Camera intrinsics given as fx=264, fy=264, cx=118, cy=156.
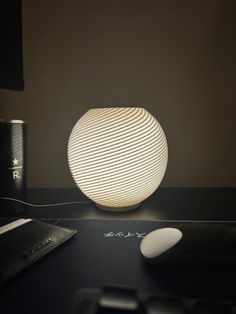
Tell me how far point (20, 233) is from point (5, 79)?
0.34m

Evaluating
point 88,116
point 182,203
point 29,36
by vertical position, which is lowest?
point 182,203

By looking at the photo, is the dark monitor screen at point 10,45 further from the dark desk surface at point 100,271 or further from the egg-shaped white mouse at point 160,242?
the egg-shaped white mouse at point 160,242

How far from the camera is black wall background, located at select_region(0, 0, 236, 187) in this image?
812mm

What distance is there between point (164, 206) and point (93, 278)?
34cm

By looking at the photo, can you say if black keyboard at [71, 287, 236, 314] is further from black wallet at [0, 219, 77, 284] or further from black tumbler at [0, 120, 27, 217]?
black tumbler at [0, 120, 27, 217]

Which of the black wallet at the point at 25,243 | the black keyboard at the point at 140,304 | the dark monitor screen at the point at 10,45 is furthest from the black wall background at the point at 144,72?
the black keyboard at the point at 140,304

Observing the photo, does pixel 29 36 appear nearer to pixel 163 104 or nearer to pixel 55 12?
Result: pixel 55 12

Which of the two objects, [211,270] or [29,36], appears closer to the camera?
[211,270]

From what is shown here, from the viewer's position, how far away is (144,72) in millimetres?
830

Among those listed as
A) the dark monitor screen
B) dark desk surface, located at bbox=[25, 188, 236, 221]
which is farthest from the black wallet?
the dark monitor screen

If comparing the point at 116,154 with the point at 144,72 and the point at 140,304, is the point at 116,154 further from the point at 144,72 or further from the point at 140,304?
the point at 144,72

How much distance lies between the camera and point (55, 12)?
830 millimetres

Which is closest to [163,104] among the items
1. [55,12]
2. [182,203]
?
[182,203]

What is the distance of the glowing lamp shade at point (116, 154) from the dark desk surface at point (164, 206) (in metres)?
0.06
